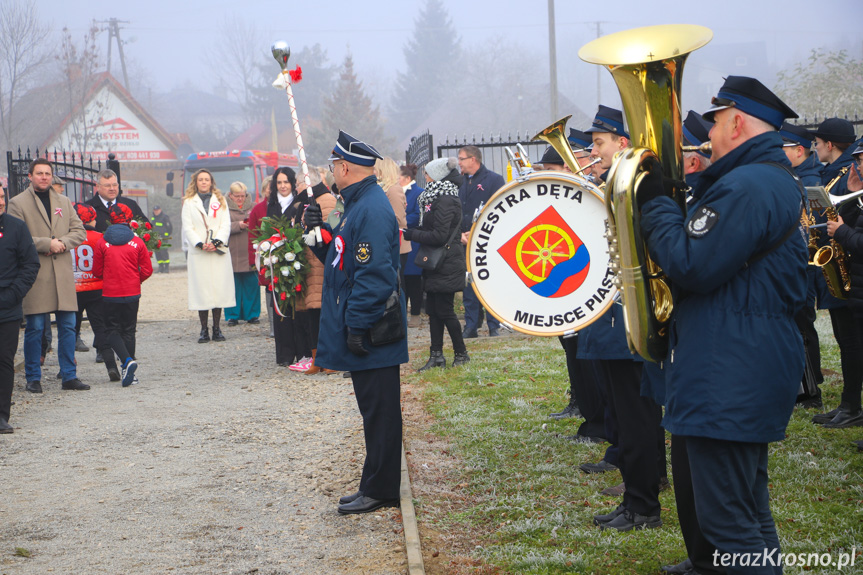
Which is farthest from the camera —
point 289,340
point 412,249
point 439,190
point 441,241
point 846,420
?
point 412,249

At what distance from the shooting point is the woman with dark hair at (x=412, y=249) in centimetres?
1121

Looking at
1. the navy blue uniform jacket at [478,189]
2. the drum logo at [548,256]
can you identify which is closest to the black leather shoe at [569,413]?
the drum logo at [548,256]

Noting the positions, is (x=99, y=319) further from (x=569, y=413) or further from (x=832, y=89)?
(x=832, y=89)

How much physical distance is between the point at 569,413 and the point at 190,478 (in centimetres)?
304

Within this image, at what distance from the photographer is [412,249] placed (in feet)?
41.5

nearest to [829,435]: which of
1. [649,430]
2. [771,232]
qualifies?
[649,430]

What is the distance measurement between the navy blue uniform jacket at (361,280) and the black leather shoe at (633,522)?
1.50 m

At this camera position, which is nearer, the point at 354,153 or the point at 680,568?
the point at 680,568

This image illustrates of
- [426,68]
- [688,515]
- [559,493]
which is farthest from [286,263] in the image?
[426,68]

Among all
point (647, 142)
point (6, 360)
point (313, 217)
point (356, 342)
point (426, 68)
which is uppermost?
point (426, 68)

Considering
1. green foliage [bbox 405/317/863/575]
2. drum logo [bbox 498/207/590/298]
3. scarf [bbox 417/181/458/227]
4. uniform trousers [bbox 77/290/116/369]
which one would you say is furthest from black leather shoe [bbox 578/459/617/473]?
uniform trousers [bbox 77/290/116/369]

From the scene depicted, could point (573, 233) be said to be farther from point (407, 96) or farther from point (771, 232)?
point (407, 96)

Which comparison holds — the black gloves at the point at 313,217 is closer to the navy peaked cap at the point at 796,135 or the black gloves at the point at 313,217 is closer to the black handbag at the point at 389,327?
the black handbag at the point at 389,327

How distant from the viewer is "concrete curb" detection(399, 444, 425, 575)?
4238 mm
